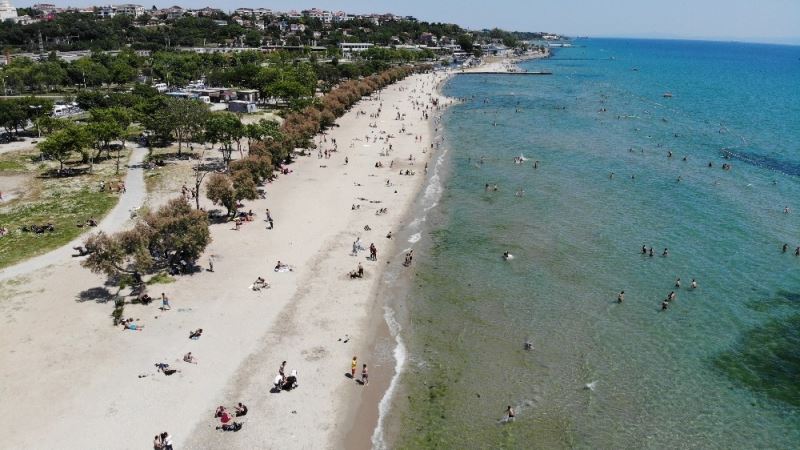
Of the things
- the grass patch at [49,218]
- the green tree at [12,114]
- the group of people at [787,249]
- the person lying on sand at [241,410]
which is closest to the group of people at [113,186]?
the grass patch at [49,218]

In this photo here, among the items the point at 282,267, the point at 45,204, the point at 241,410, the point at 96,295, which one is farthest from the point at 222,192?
the point at 241,410

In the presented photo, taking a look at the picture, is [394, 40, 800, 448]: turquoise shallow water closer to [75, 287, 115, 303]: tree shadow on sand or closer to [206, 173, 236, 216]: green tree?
[206, 173, 236, 216]: green tree

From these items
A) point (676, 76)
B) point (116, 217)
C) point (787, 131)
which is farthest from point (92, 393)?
point (676, 76)

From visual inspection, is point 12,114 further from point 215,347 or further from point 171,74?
point 215,347

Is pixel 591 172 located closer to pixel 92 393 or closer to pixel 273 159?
pixel 273 159

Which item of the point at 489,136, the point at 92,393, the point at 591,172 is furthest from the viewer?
the point at 489,136

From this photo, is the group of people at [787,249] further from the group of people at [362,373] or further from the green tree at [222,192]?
the green tree at [222,192]

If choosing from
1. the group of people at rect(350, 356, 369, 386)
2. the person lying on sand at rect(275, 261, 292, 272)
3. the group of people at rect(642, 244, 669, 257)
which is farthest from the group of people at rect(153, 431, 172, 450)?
the group of people at rect(642, 244, 669, 257)
